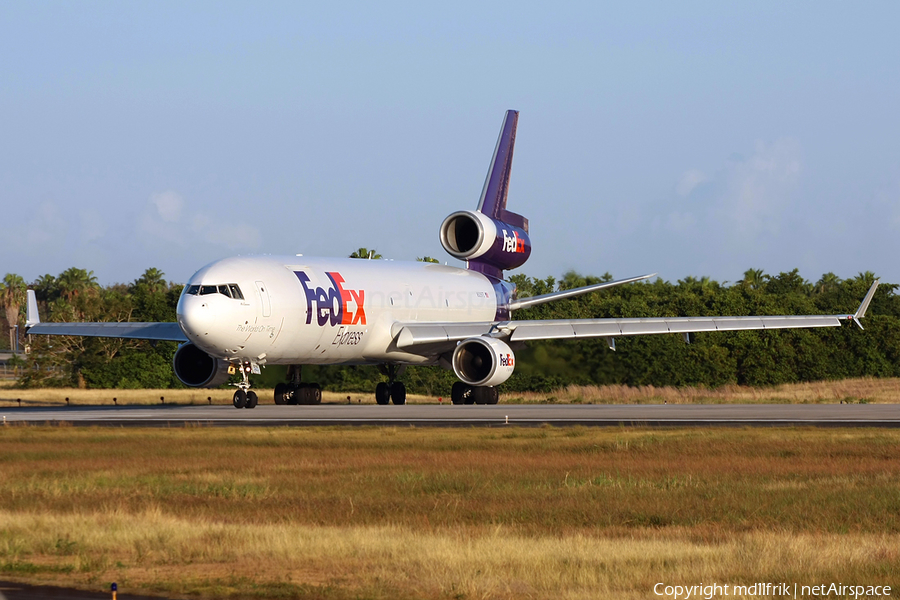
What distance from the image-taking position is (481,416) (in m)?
34.1

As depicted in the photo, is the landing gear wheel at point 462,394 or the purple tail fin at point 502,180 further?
the purple tail fin at point 502,180

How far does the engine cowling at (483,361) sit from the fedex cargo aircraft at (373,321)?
47mm

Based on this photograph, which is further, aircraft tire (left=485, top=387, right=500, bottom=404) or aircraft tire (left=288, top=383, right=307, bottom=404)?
aircraft tire (left=288, top=383, right=307, bottom=404)

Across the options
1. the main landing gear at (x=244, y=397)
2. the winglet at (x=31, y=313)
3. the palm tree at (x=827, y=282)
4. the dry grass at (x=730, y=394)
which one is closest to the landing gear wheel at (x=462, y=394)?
the dry grass at (x=730, y=394)

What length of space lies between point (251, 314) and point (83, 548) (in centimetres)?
2373

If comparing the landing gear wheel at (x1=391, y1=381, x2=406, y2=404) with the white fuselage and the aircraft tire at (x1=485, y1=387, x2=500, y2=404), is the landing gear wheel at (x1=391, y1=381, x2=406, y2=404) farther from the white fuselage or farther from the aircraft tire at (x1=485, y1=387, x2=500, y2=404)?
the aircraft tire at (x1=485, y1=387, x2=500, y2=404)

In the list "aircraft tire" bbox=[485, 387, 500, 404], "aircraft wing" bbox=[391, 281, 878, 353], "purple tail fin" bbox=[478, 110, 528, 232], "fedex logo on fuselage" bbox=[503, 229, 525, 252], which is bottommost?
"aircraft tire" bbox=[485, 387, 500, 404]

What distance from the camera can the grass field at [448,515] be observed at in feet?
36.5

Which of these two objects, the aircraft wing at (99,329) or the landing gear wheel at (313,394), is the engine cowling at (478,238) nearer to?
the landing gear wheel at (313,394)

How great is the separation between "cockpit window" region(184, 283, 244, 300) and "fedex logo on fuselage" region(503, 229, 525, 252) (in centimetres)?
1747

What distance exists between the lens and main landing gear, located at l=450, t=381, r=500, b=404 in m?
43.7

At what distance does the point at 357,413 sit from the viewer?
36344mm

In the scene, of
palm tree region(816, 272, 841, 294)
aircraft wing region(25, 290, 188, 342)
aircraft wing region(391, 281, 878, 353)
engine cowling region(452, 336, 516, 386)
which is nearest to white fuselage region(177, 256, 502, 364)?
aircraft wing region(391, 281, 878, 353)

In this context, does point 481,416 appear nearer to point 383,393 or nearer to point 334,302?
point 334,302
